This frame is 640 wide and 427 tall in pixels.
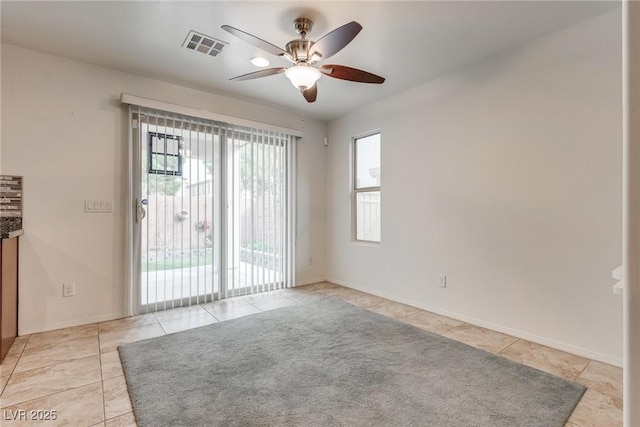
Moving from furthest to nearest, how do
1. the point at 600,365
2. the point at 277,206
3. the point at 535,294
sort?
1. the point at 277,206
2. the point at 535,294
3. the point at 600,365

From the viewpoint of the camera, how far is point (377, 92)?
11.9ft

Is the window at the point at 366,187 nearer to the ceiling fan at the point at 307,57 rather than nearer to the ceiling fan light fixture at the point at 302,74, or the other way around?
the ceiling fan at the point at 307,57

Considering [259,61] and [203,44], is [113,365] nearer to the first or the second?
[203,44]

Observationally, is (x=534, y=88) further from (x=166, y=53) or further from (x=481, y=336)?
(x=166, y=53)

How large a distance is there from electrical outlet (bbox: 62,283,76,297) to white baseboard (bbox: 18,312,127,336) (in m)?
0.25

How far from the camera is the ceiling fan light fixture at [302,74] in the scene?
2.16m

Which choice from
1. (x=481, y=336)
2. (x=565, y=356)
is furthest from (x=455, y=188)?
(x=565, y=356)

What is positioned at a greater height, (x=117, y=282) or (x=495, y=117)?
(x=495, y=117)

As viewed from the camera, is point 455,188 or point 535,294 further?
point 455,188

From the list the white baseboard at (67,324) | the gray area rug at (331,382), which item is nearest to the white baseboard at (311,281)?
the gray area rug at (331,382)

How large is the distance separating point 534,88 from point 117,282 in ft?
13.9

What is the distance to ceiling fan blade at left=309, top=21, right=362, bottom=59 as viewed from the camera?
1.79 metres

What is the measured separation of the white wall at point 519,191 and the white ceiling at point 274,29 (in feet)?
0.97

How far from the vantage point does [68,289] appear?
2.84 m
